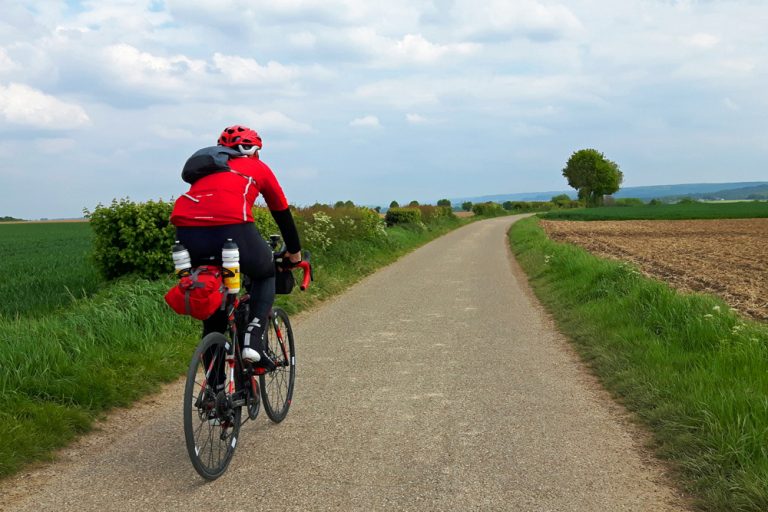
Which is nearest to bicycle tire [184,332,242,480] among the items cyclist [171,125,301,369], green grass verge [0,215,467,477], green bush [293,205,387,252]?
cyclist [171,125,301,369]

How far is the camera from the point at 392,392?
543cm

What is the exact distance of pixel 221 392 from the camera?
147 inches

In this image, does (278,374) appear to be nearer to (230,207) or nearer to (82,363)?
(230,207)

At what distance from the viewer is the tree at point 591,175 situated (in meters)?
110

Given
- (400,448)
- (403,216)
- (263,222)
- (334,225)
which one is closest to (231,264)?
(400,448)

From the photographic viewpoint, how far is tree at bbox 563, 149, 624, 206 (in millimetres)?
109812

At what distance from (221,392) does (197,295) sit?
2.21 ft

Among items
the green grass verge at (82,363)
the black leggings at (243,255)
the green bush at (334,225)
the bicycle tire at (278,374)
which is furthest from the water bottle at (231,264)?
the green bush at (334,225)

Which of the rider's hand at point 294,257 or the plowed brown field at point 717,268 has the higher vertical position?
the rider's hand at point 294,257

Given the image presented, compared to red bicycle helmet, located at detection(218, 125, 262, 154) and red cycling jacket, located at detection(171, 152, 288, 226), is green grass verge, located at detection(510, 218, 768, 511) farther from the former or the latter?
red bicycle helmet, located at detection(218, 125, 262, 154)

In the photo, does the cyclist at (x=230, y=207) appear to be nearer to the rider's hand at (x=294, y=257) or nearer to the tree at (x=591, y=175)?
the rider's hand at (x=294, y=257)

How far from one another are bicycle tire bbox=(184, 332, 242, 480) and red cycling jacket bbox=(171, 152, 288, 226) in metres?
0.69

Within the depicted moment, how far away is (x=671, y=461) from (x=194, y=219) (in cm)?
326

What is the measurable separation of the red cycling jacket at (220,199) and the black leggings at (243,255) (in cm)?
6
